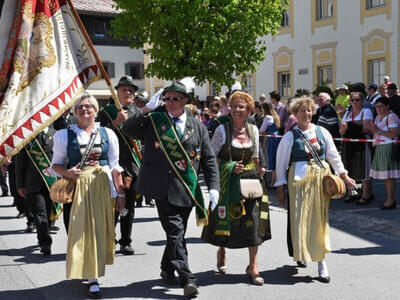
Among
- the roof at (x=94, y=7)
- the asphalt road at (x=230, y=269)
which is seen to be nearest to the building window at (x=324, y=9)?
the asphalt road at (x=230, y=269)

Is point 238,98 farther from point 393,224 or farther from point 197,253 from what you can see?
point 393,224

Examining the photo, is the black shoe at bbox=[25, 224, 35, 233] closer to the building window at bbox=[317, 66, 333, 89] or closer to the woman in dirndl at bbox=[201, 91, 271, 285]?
the woman in dirndl at bbox=[201, 91, 271, 285]

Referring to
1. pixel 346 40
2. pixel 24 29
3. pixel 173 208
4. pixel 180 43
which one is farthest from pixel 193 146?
pixel 346 40

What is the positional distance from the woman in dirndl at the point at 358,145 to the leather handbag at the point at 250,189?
4540 millimetres

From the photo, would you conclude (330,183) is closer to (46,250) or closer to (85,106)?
(85,106)

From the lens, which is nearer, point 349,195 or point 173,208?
point 173,208

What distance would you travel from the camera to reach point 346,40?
23.1 metres

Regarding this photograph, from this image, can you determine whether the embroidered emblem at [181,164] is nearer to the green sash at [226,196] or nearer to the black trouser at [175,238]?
the black trouser at [175,238]

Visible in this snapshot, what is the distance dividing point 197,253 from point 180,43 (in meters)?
14.4

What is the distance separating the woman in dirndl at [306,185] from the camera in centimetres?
551

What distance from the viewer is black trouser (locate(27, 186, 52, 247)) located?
6.92 meters

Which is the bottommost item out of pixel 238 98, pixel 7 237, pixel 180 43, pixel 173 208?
pixel 7 237

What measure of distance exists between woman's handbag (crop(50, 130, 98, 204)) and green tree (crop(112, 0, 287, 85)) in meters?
14.9

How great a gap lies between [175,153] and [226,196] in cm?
78
